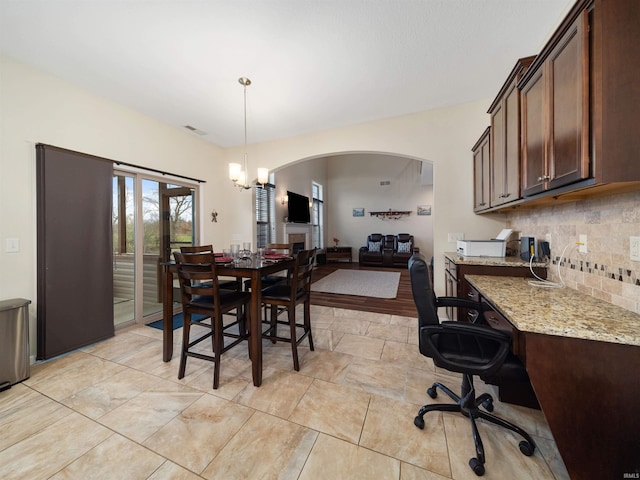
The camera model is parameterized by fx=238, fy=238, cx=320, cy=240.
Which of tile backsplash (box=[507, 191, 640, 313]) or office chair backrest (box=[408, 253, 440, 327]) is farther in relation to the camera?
office chair backrest (box=[408, 253, 440, 327])

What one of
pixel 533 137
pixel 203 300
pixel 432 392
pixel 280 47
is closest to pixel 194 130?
pixel 280 47

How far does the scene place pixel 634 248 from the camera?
1.20m

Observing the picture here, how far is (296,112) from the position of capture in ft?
10.6

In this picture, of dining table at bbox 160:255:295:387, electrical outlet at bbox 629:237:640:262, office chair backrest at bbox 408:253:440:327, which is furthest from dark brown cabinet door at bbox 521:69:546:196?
dining table at bbox 160:255:295:387

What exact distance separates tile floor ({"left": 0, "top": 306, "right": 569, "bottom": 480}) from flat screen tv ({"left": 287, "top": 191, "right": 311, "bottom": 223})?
472 cm

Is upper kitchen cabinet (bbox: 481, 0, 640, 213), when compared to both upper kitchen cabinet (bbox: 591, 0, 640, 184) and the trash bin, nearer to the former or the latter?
upper kitchen cabinet (bbox: 591, 0, 640, 184)

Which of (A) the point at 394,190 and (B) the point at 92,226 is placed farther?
(A) the point at 394,190

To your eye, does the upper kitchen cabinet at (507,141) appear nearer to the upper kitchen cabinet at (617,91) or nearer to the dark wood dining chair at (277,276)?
the upper kitchen cabinet at (617,91)

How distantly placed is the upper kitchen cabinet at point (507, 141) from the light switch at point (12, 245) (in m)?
4.36

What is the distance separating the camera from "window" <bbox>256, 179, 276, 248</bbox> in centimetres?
545

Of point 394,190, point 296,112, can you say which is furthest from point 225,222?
point 394,190

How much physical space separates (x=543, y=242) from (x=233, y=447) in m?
2.78

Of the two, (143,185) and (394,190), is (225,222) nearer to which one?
(143,185)

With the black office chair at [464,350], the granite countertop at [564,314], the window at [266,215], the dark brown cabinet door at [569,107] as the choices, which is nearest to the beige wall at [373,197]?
the window at [266,215]
